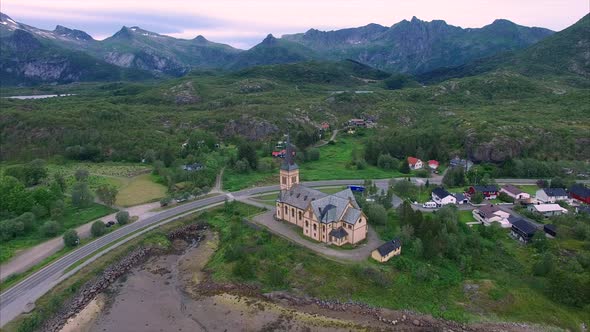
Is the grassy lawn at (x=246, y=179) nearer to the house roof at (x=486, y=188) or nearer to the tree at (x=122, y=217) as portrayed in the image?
the tree at (x=122, y=217)

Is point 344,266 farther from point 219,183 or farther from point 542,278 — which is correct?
point 219,183

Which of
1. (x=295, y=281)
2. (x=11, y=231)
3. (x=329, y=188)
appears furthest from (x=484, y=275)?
(x=11, y=231)

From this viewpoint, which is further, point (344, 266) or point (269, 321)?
point (344, 266)

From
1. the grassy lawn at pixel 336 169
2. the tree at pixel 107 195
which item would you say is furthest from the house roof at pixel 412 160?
the tree at pixel 107 195

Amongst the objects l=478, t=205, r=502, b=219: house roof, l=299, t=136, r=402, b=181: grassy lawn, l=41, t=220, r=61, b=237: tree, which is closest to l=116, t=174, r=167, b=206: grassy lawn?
l=41, t=220, r=61, b=237: tree

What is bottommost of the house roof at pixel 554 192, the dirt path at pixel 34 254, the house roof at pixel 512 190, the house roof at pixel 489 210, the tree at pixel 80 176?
the dirt path at pixel 34 254

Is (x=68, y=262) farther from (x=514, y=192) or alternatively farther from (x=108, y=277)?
(x=514, y=192)

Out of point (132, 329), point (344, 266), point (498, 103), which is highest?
point (498, 103)
